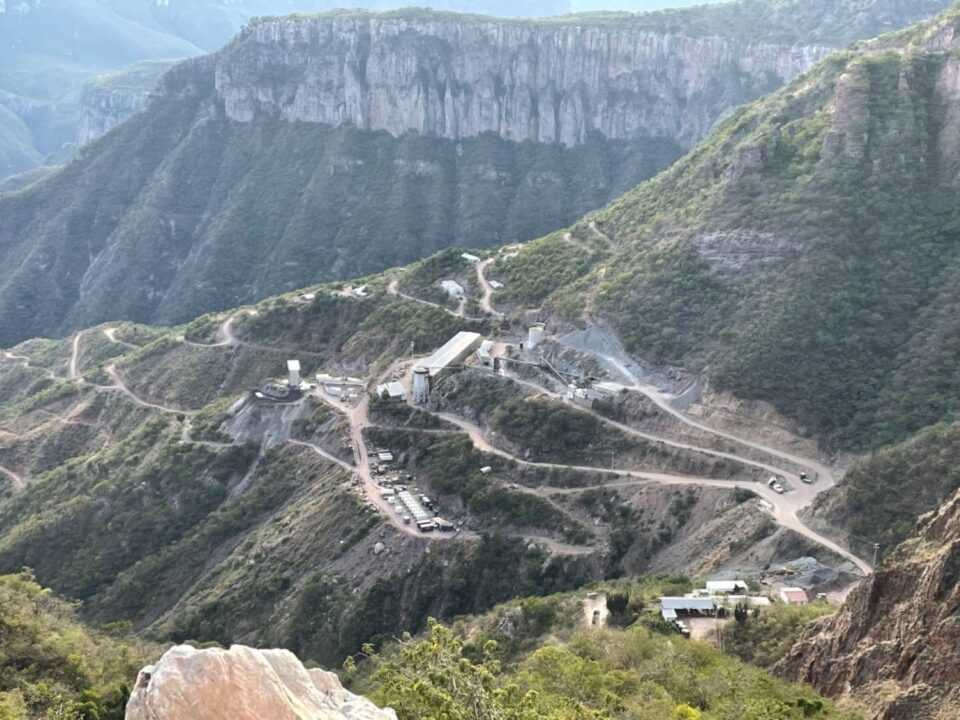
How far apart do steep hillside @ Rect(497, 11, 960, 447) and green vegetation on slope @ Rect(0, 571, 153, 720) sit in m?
51.5

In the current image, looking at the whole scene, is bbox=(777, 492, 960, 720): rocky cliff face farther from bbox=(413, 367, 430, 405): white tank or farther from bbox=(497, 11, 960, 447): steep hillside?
bbox=(413, 367, 430, 405): white tank

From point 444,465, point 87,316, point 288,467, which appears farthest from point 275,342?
point 87,316

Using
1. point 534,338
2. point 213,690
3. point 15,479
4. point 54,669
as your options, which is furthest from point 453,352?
point 213,690

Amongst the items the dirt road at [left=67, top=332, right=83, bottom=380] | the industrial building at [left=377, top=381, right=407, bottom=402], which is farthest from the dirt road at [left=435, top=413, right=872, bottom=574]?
the dirt road at [left=67, top=332, right=83, bottom=380]

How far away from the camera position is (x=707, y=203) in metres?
98.2

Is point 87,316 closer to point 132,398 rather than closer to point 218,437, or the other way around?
point 132,398

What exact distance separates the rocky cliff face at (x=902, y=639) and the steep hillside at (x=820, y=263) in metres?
35.0

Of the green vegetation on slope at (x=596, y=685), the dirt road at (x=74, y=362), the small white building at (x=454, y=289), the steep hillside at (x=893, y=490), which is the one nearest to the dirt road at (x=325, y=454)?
the small white building at (x=454, y=289)

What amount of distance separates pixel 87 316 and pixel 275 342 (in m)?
89.7

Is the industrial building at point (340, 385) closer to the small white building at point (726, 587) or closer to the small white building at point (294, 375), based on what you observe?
the small white building at point (294, 375)

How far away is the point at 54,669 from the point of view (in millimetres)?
46531

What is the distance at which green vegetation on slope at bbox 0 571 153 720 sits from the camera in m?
40.6

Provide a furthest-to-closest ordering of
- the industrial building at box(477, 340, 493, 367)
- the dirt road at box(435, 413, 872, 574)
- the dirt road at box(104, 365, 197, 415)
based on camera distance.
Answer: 1. the dirt road at box(104, 365, 197, 415)
2. the industrial building at box(477, 340, 493, 367)
3. the dirt road at box(435, 413, 872, 574)

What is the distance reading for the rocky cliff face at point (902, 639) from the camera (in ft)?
110
